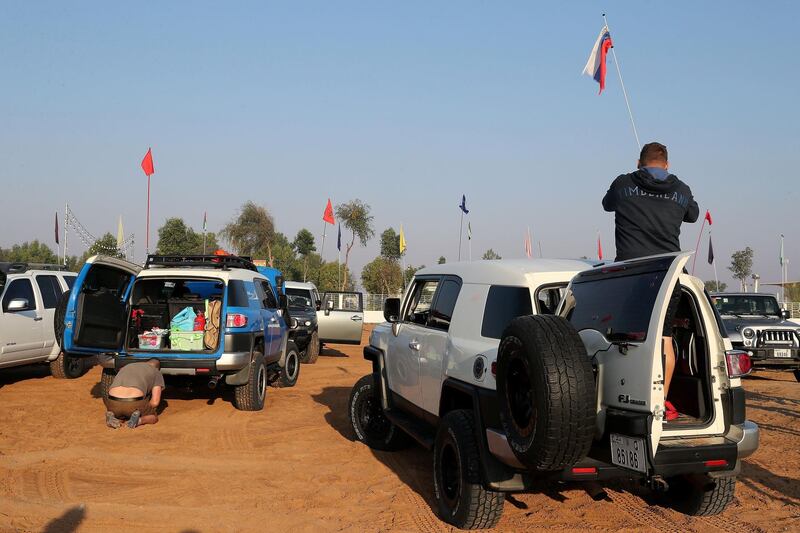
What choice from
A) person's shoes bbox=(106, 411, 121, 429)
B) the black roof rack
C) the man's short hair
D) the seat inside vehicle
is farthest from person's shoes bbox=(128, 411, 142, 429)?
the man's short hair

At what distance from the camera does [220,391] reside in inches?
494

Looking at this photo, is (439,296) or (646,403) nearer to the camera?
(646,403)

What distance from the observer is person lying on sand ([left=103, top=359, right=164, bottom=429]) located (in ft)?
29.6

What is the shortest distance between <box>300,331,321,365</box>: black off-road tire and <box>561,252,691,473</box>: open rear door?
13.0m

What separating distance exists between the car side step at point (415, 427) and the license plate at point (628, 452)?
1.90 m

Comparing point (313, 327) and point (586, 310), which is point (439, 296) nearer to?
point (586, 310)

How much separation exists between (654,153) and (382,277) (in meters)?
55.7

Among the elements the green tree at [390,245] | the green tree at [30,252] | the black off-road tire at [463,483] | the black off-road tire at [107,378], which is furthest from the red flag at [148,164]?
the green tree at [30,252]

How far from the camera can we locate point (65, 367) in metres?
13.7

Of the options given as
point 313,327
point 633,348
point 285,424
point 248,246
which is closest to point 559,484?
point 633,348

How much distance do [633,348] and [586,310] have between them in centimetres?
76

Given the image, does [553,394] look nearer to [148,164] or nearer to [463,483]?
[463,483]

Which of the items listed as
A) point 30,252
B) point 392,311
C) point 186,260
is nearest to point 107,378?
point 186,260

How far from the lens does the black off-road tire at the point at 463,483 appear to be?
4.98 m
